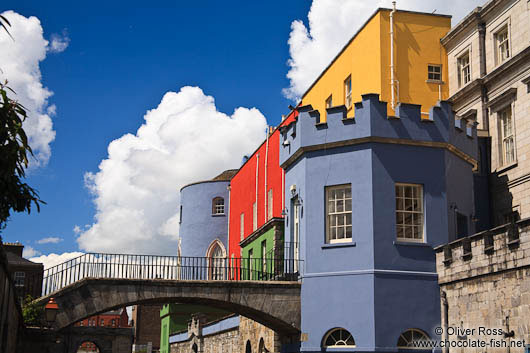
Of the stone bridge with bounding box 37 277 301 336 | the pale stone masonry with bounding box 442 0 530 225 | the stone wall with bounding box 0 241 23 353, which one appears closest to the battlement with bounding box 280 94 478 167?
the pale stone masonry with bounding box 442 0 530 225

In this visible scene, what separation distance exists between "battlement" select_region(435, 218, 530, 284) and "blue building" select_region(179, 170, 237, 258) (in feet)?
74.3

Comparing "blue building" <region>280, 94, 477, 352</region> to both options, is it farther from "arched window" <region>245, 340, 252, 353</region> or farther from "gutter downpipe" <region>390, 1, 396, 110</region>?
"arched window" <region>245, 340, 252, 353</region>

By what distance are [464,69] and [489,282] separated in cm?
1050

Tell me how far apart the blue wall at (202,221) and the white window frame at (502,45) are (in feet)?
67.4

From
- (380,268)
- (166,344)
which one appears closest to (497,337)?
(380,268)

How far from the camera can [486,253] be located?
1595 cm

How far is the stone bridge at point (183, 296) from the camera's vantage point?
18359mm

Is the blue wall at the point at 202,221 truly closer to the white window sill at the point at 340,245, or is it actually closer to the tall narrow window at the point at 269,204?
the tall narrow window at the point at 269,204

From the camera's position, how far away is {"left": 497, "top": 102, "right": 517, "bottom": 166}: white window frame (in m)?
21.4

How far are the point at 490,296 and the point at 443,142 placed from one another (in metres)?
5.16

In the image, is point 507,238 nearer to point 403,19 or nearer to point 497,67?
point 497,67

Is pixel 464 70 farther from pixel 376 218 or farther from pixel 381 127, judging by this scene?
pixel 376 218

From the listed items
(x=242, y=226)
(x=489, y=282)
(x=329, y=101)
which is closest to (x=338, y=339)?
(x=489, y=282)

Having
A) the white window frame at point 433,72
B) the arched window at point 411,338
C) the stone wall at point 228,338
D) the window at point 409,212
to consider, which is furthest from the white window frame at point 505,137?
the stone wall at point 228,338
